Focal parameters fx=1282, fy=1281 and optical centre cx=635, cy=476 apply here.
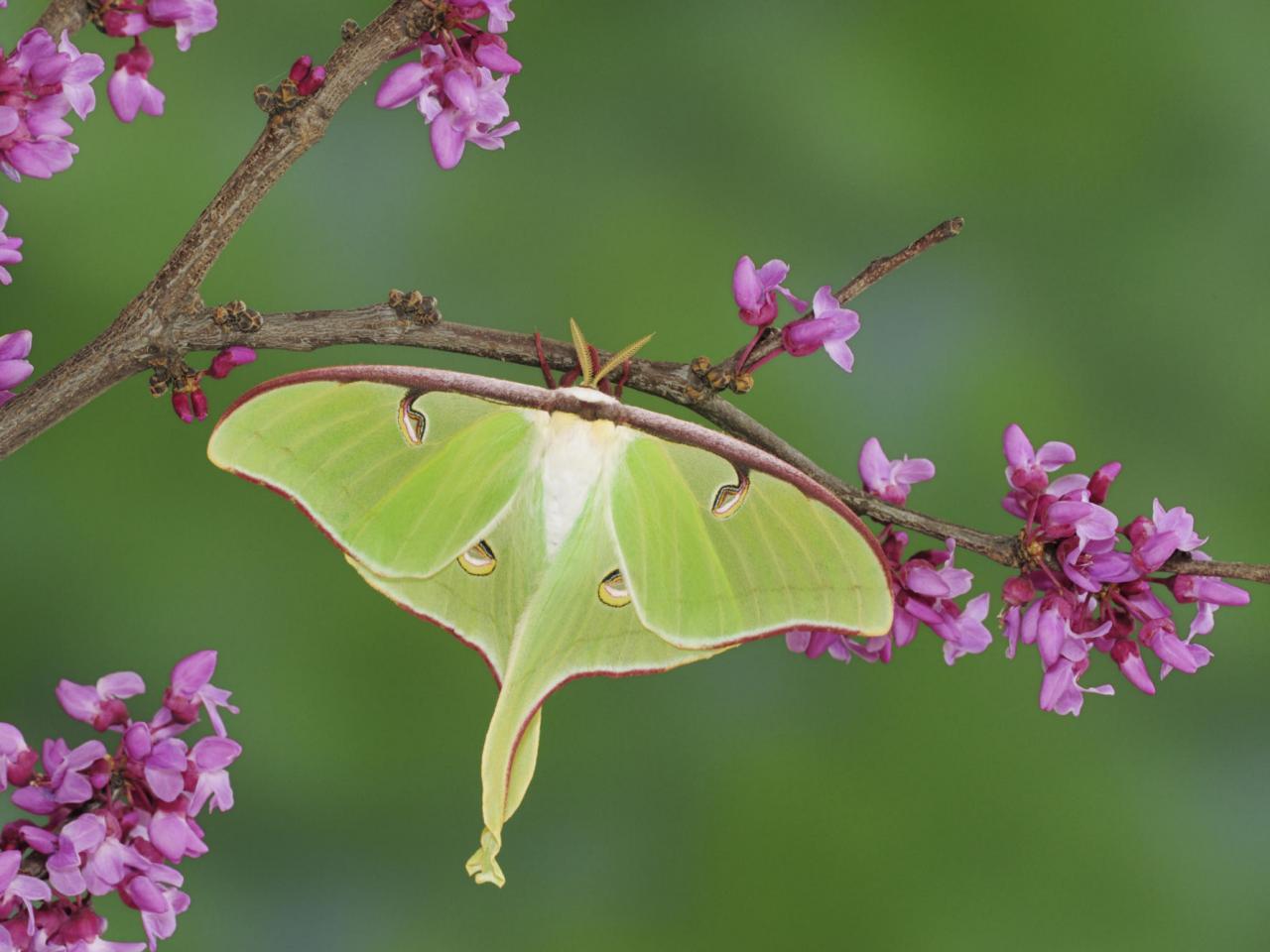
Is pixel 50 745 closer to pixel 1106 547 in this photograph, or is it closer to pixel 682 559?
pixel 682 559

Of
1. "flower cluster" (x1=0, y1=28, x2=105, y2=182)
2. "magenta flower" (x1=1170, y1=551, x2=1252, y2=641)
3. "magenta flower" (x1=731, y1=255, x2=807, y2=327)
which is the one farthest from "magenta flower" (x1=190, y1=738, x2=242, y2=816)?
"magenta flower" (x1=1170, y1=551, x2=1252, y2=641)

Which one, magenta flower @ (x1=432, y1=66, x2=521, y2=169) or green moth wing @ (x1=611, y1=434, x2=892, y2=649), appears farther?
magenta flower @ (x1=432, y1=66, x2=521, y2=169)

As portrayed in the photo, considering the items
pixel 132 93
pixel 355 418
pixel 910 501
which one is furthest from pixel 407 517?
pixel 910 501

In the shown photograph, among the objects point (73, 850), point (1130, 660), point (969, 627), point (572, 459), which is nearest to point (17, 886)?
point (73, 850)

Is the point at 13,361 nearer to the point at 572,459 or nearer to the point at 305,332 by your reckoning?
the point at 305,332

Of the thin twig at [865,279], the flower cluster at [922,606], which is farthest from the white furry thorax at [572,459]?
the flower cluster at [922,606]

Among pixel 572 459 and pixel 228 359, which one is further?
pixel 228 359

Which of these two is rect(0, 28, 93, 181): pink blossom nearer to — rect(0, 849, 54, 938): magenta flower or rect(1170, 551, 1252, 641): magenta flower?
rect(0, 849, 54, 938): magenta flower

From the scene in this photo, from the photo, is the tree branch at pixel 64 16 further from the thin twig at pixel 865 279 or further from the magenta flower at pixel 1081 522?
the magenta flower at pixel 1081 522
